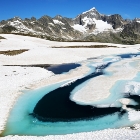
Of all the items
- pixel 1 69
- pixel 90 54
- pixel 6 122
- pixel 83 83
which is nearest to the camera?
pixel 6 122

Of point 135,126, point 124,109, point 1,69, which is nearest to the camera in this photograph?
point 135,126

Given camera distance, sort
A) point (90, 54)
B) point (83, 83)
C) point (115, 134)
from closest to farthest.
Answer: point (115, 134), point (83, 83), point (90, 54)

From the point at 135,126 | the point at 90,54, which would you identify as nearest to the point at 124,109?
the point at 135,126

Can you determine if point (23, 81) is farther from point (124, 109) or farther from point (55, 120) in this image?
point (124, 109)

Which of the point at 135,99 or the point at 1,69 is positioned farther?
the point at 1,69

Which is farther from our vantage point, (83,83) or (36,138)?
(83,83)

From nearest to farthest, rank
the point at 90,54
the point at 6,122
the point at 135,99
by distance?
the point at 6,122, the point at 135,99, the point at 90,54

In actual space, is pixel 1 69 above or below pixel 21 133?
above

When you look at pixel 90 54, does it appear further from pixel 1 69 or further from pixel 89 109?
pixel 89 109

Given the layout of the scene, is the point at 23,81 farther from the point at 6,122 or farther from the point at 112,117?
the point at 112,117

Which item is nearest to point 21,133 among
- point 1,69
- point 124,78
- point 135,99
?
point 135,99
